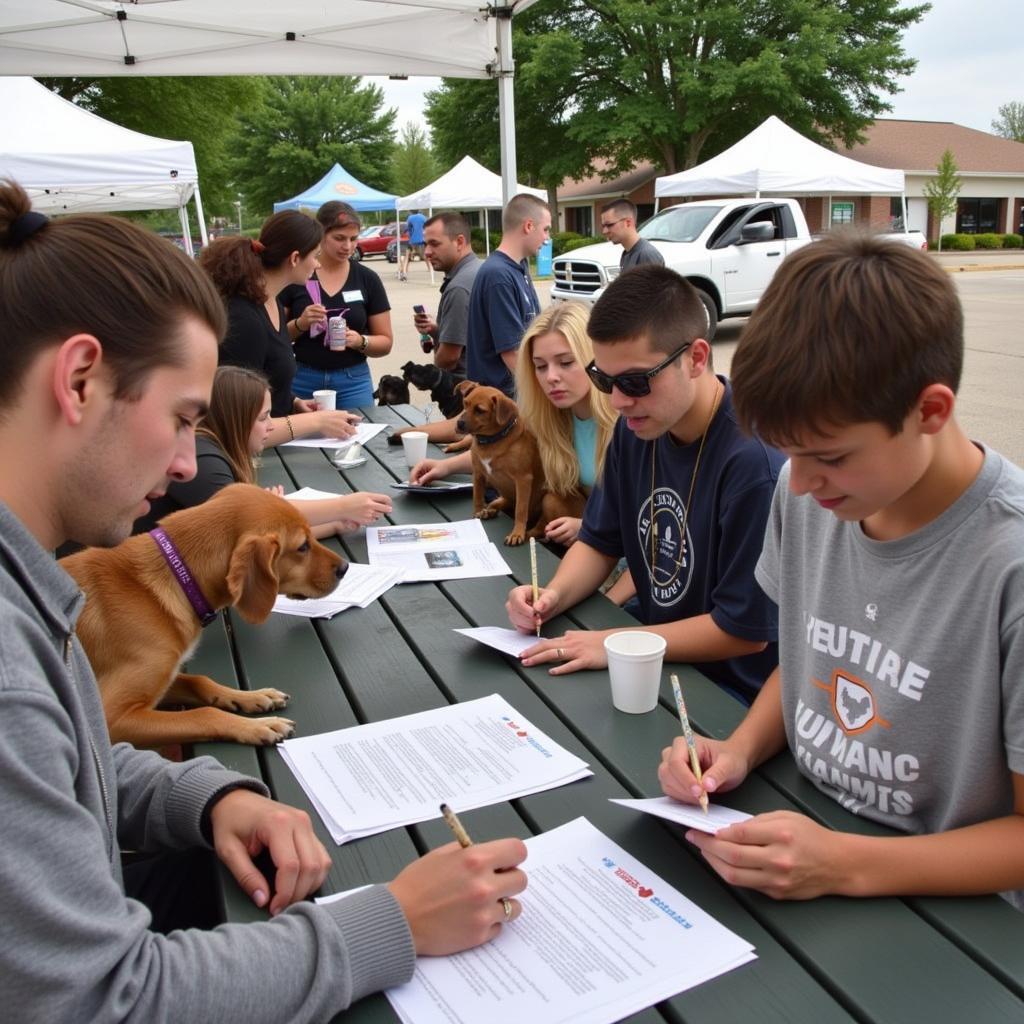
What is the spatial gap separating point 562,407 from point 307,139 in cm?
5698

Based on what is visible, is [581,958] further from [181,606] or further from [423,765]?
[181,606]

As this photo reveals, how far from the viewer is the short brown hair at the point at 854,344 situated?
4.39ft

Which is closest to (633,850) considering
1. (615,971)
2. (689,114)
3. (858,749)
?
(615,971)

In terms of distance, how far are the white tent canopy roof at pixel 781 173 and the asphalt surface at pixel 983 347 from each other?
2365mm

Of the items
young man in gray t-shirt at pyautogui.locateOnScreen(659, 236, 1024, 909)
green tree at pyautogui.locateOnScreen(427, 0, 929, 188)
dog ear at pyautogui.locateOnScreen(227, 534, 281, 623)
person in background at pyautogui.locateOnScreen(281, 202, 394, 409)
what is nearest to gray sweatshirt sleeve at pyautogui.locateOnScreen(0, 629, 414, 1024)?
young man in gray t-shirt at pyautogui.locateOnScreen(659, 236, 1024, 909)

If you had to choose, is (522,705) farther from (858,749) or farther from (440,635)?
(858,749)

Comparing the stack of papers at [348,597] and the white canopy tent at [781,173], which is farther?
the white canopy tent at [781,173]

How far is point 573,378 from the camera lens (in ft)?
11.8

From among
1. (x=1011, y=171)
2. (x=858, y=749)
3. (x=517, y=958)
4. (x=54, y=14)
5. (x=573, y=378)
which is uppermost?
(x=1011, y=171)

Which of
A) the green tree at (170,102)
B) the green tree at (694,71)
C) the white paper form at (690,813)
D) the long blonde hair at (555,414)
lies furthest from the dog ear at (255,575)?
the green tree at (694,71)

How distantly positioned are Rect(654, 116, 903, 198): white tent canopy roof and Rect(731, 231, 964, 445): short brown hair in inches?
700

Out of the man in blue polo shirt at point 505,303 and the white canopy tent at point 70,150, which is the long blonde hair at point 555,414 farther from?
the white canopy tent at point 70,150

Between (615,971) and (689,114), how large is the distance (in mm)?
37793

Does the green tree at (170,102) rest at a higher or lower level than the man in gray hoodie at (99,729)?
higher
